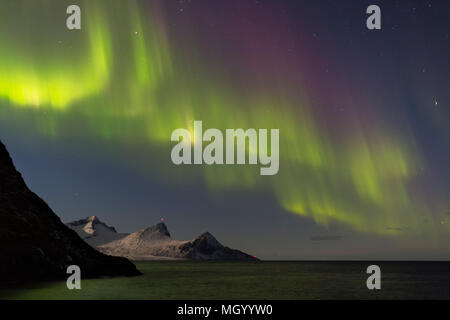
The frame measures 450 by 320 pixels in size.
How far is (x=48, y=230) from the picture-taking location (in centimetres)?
8712

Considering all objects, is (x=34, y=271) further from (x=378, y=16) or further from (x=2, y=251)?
(x=378, y=16)

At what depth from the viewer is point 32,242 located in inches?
3123

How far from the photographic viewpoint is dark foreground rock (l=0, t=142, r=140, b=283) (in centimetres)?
7481

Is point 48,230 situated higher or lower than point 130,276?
higher

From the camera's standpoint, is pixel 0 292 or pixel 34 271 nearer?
pixel 0 292

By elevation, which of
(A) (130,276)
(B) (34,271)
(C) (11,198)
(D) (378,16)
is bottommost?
(A) (130,276)

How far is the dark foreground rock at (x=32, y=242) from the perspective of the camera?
74812mm
